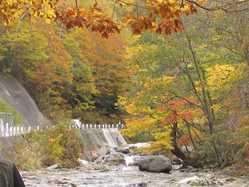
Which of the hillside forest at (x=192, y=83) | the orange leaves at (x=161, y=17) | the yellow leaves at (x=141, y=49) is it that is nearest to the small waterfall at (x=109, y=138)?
the hillside forest at (x=192, y=83)

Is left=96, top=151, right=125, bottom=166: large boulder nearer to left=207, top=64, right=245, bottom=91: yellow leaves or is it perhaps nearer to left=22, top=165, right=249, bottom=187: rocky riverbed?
left=22, top=165, right=249, bottom=187: rocky riverbed

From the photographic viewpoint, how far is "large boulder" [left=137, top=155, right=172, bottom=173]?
23.4 meters

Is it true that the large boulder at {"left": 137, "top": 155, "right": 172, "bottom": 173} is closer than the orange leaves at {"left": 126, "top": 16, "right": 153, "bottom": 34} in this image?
No

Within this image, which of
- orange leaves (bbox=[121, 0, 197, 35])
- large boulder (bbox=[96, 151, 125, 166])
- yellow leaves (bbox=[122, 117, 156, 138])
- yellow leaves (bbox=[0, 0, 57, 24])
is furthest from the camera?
large boulder (bbox=[96, 151, 125, 166])

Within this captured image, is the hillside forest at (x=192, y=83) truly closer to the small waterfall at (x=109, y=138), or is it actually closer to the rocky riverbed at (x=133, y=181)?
the rocky riverbed at (x=133, y=181)

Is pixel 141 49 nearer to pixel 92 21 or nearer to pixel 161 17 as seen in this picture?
pixel 92 21

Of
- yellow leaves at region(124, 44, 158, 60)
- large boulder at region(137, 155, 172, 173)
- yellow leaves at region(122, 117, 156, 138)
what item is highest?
yellow leaves at region(124, 44, 158, 60)

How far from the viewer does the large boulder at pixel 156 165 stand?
23.4 m

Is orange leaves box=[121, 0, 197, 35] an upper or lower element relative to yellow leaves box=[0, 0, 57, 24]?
lower

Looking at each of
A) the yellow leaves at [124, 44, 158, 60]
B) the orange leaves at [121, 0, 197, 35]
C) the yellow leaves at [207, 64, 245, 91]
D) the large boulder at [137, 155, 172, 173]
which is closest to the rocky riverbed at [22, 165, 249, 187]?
the large boulder at [137, 155, 172, 173]

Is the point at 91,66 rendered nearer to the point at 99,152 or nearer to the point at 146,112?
the point at 99,152

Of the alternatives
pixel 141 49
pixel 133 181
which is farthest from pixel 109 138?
pixel 133 181

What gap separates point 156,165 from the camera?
2395 cm

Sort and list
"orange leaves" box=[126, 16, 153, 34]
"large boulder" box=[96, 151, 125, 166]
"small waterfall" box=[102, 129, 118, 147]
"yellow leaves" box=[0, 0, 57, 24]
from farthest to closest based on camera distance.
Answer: "small waterfall" box=[102, 129, 118, 147] < "large boulder" box=[96, 151, 125, 166] < "yellow leaves" box=[0, 0, 57, 24] < "orange leaves" box=[126, 16, 153, 34]
